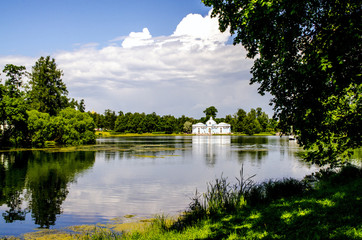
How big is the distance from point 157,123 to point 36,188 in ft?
480

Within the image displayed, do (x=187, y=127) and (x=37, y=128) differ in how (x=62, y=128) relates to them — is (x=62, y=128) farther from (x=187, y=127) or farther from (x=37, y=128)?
(x=187, y=127)

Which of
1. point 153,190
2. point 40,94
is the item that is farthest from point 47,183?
point 40,94

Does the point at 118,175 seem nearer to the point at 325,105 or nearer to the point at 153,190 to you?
Answer: the point at 153,190

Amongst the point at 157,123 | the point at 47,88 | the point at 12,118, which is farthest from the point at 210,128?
the point at 12,118

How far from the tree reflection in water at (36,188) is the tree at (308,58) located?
39.8 ft

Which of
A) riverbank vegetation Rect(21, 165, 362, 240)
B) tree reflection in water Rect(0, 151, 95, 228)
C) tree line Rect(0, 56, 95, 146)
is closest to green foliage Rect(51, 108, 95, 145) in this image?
tree line Rect(0, 56, 95, 146)

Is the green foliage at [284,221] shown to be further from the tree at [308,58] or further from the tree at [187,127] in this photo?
the tree at [187,127]

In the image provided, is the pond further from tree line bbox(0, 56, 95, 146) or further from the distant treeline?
the distant treeline

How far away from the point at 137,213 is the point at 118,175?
40.5 ft

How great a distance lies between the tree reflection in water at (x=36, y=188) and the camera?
14.1 meters

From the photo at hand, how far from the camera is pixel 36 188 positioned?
19.5 meters

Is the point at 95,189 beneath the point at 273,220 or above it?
beneath

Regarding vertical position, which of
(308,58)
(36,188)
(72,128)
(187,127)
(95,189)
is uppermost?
(308,58)

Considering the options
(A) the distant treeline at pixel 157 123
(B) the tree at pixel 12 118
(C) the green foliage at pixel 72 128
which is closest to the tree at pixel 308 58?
(B) the tree at pixel 12 118
